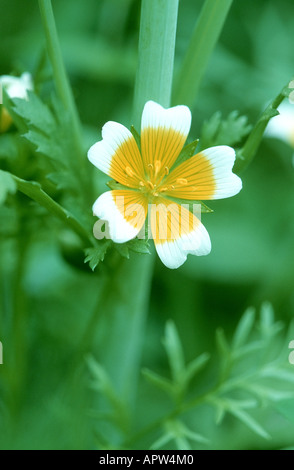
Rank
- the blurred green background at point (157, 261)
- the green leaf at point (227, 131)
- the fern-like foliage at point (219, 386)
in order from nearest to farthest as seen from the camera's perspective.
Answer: the green leaf at point (227, 131) → the fern-like foliage at point (219, 386) → the blurred green background at point (157, 261)

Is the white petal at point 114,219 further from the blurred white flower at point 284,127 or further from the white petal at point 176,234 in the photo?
the blurred white flower at point 284,127

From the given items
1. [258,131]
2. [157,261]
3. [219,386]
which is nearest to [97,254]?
[258,131]

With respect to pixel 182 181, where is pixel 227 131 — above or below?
above

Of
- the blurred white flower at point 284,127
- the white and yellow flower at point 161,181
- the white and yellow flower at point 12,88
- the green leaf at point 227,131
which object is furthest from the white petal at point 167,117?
the blurred white flower at point 284,127

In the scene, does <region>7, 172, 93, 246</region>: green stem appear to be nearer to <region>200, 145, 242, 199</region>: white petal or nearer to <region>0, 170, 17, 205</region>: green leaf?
<region>0, 170, 17, 205</region>: green leaf

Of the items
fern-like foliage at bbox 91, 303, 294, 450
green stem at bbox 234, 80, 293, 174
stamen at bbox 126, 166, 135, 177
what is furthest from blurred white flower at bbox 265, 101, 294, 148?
stamen at bbox 126, 166, 135, 177

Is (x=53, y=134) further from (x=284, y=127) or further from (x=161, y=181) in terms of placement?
(x=284, y=127)
